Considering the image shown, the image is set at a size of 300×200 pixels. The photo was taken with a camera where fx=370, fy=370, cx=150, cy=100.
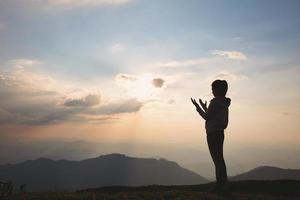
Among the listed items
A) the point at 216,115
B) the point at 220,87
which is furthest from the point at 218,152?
the point at 220,87

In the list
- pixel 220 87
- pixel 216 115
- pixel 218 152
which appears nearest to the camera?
pixel 218 152

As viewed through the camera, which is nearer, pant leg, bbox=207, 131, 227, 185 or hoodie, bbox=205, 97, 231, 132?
pant leg, bbox=207, 131, 227, 185

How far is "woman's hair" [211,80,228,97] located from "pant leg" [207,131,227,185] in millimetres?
1349

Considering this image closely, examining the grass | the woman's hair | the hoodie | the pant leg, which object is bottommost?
the grass

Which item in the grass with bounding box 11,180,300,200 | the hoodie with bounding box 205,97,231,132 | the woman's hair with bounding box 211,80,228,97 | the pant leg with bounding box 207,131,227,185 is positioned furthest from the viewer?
the woman's hair with bounding box 211,80,228,97

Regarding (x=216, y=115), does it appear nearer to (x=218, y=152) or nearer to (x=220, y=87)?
(x=220, y=87)

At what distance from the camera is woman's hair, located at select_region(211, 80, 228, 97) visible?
12.6 metres

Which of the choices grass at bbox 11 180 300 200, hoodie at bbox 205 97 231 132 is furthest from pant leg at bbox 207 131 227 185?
grass at bbox 11 180 300 200

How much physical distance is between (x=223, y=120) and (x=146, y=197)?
363cm

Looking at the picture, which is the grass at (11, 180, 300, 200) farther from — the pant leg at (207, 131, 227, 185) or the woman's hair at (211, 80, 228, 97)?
the woman's hair at (211, 80, 228, 97)

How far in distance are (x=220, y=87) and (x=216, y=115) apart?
97 cm

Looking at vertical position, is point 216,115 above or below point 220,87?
below

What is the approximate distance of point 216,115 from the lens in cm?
1253

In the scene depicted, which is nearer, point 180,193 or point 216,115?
point 216,115
